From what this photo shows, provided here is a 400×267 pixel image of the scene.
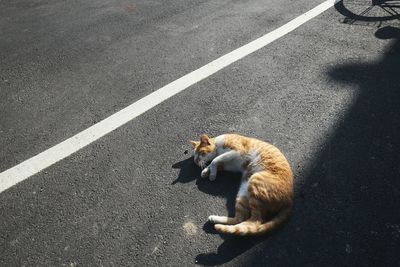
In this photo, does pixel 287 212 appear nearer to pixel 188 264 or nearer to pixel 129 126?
pixel 188 264

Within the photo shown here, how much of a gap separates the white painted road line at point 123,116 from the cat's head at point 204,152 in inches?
46.9

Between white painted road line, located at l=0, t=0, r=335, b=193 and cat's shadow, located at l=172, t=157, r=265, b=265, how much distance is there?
3.89ft

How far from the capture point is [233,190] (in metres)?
3.76

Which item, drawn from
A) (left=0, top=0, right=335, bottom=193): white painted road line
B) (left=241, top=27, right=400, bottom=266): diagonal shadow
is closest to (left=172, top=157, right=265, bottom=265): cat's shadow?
(left=241, top=27, right=400, bottom=266): diagonal shadow

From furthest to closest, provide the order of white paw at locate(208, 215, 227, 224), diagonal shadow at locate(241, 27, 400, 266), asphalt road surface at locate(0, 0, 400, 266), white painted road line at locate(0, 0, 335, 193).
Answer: white painted road line at locate(0, 0, 335, 193) → white paw at locate(208, 215, 227, 224) → asphalt road surface at locate(0, 0, 400, 266) → diagonal shadow at locate(241, 27, 400, 266)

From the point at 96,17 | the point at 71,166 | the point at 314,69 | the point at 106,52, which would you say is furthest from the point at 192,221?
the point at 96,17

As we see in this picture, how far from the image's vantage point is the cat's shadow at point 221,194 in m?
3.17

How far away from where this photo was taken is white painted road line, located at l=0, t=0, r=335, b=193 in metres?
4.11

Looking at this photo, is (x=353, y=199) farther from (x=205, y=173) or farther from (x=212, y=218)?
(x=205, y=173)

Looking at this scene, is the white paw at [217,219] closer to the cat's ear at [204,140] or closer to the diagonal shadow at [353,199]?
the diagonal shadow at [353,199]

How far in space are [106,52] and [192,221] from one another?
3912 millimetres

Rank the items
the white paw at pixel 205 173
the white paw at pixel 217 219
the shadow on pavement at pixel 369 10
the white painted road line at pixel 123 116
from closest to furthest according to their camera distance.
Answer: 1. the white paw at pixel 217 219
2. the white paw at pixel 205 173
3. the white painted road line at pixel 123 116
4. the shadow on pavement at pixel 369 10

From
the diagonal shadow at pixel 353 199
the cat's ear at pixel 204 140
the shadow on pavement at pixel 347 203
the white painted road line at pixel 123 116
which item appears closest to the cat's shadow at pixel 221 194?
the shadow on pavement at pixel 347 203

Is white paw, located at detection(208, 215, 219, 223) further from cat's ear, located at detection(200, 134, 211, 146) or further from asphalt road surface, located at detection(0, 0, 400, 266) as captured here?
cat's ear, located at detection(200, 134, 211, 146)
